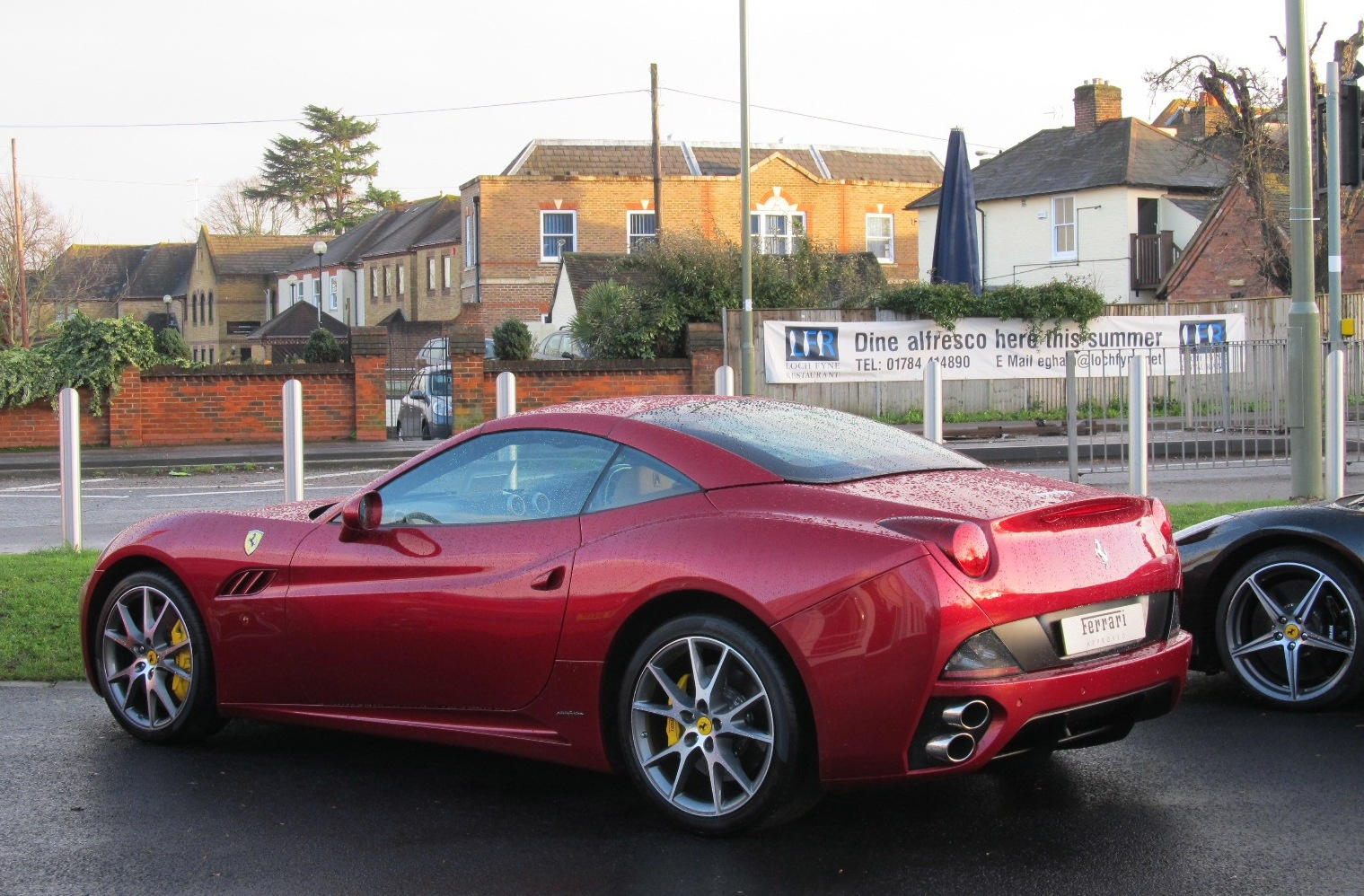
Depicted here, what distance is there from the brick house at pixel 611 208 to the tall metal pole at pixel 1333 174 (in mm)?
31466

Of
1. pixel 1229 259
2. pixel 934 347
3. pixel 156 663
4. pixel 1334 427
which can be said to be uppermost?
pixel 1229 259

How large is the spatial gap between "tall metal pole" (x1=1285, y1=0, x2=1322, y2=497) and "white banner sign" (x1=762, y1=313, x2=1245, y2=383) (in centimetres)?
1226

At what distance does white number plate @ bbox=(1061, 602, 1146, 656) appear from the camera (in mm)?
4344

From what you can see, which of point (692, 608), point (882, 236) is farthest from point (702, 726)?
point (882, 236)

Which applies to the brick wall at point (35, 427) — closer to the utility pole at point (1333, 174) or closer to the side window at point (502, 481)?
the utility pole at point (1333, 174)

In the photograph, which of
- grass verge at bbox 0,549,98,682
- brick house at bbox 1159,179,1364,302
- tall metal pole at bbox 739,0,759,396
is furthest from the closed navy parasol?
grass verge at bbox 0,549,98,682

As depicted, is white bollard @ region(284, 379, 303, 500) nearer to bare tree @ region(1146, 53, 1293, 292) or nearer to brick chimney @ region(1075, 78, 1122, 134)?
bare tree @ region(1146, 53, 1293, 292)

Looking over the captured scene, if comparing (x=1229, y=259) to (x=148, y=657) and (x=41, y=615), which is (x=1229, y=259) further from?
(x=148, y=657)

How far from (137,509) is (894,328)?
13.5 metres

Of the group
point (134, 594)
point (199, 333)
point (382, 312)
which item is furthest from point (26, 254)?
point (134, 594)

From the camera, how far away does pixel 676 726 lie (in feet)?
14.9

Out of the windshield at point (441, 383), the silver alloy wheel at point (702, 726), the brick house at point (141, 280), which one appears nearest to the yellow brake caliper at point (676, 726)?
the silver alloy wheel at point (702, 726)

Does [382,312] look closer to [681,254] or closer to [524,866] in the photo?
[681,254]

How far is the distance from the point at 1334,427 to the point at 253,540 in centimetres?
1063
